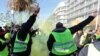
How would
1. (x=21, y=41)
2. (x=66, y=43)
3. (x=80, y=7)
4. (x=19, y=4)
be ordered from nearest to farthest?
(x=66, y=43) → (x=21, y=41) → (x=19, y=4) → (x=80, y=7)

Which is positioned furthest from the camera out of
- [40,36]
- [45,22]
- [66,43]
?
[45,22]

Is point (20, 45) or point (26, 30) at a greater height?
point (26, 30)

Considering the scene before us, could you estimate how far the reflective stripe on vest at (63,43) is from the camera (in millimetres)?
6398

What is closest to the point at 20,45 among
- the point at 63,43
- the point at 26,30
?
the point at 26,30

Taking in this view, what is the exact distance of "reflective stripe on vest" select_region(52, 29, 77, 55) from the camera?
6398 mm

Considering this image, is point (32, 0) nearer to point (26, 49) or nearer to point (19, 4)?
point (19, 4)

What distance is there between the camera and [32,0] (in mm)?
23062

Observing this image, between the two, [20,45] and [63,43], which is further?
[20,45]

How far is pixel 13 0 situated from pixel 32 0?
1550mm

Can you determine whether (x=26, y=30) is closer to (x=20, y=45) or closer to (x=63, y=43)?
(x=20, y=45)

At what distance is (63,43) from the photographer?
6414 millimetres

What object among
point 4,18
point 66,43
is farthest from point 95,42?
point 4,18

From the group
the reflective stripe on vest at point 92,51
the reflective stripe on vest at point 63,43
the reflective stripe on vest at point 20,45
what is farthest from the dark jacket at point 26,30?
the reflective stripe on vest at point 92,51

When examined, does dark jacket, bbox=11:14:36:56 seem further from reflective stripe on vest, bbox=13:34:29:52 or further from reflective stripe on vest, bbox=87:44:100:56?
reflective stripe on vest, bbox=87:44:100:56
